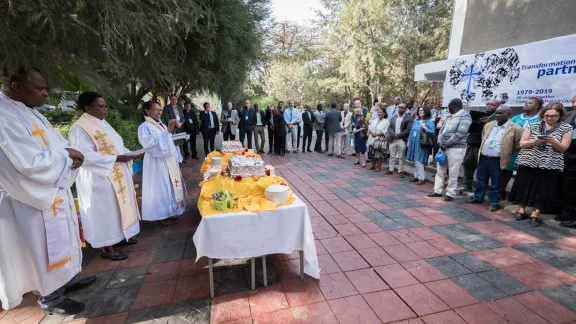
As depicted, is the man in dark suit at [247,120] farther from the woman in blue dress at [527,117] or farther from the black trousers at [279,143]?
the woman in blue dress at [527,117]

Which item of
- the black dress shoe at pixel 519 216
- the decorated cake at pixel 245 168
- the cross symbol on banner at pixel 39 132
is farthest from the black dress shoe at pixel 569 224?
the cross symbol on banner at pixel 39 132

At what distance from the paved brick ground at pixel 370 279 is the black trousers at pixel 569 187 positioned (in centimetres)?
45

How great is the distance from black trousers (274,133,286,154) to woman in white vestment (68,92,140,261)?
23.1 feet

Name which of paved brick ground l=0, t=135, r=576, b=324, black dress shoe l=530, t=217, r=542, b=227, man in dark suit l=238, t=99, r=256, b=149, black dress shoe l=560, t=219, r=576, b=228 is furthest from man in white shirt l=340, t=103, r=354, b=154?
black dress shoe l=560, t=219, r=576, b=228

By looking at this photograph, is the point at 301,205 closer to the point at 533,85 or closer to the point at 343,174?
the point at 343,174

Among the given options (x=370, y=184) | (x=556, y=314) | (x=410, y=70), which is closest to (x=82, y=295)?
(x=556, y=314)

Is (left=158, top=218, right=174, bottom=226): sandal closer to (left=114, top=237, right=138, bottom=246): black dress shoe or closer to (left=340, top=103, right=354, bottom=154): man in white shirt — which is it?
(left=114, top=237, right=138, bottom=246): black dress shoe

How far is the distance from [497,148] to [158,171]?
563 cm

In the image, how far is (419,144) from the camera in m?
6.43

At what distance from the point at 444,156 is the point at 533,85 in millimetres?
2542

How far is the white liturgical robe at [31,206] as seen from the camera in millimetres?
2002

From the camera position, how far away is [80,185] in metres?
3.21

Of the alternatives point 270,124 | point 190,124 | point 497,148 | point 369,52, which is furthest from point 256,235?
point 369,52

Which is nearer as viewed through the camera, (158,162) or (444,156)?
(158,162)
